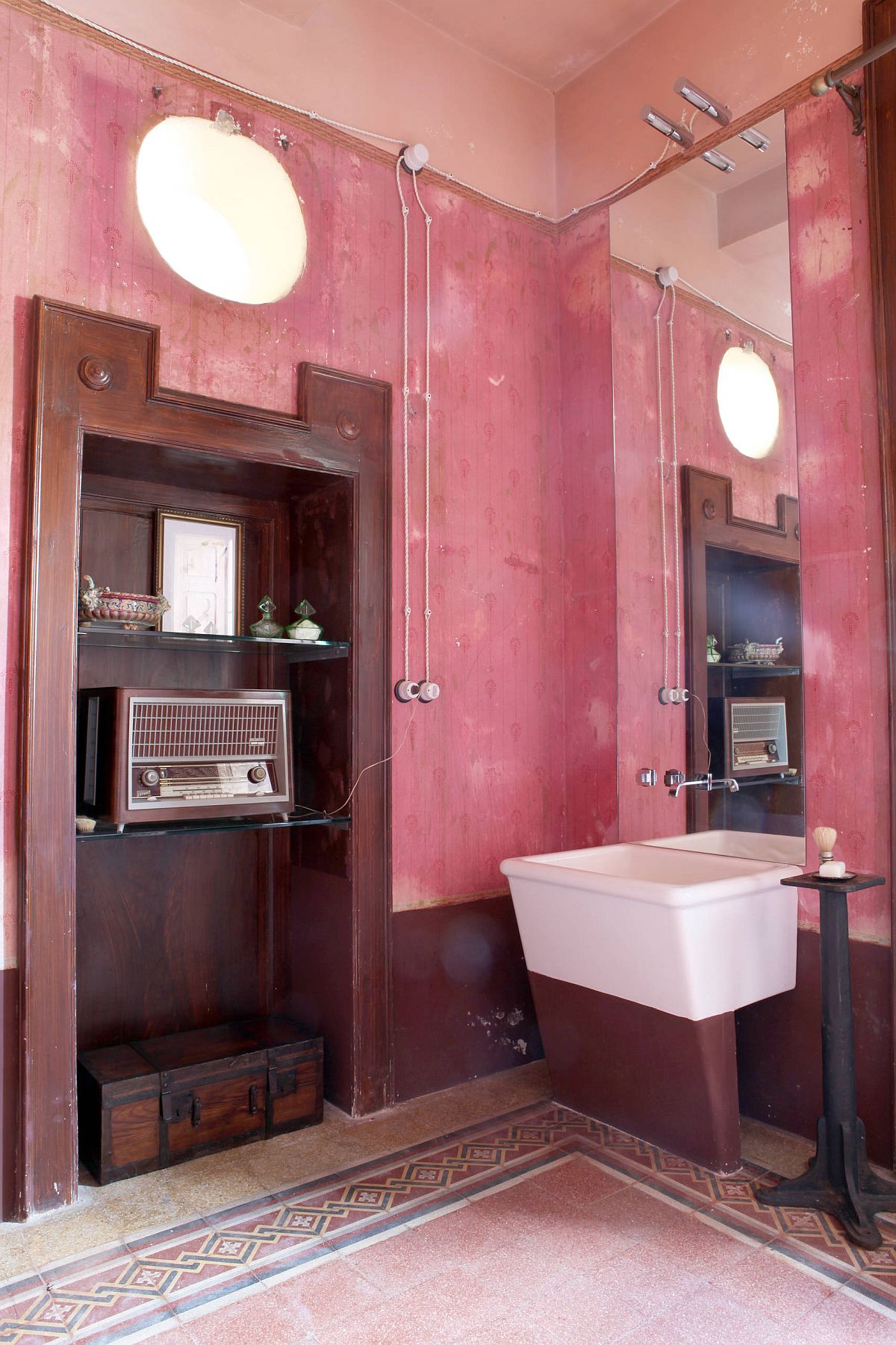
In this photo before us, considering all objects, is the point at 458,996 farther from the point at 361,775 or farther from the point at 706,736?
the point at 706,736

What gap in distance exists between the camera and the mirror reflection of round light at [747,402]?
2707 millimetres

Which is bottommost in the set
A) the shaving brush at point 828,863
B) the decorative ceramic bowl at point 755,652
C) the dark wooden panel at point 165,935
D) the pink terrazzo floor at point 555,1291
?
the pink terrazzo floor at point 555,1291

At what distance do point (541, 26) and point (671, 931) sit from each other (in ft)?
9.91

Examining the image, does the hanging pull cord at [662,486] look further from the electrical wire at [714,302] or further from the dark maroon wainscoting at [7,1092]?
the dark maroon wainscoting at [7,1092]

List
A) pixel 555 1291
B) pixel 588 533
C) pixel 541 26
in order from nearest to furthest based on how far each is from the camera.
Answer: pixel 555 1291 < pixel 541 26 < pixel 588 533

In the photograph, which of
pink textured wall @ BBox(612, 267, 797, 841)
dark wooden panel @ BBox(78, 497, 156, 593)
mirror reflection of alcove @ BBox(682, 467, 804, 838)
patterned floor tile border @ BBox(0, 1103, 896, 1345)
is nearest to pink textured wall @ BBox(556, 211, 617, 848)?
pink textured wall @ BBox(612, 267, 797, 841)

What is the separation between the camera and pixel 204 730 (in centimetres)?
254

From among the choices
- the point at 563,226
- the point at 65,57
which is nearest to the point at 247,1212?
the point at 65,57

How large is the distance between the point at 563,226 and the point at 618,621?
1558 mm

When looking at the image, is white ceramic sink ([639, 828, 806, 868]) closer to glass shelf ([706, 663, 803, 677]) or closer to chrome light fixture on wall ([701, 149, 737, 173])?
glass shelf ([706, 663, 803, 677])

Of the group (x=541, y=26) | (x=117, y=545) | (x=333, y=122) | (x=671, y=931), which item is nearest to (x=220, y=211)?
(x=333, y=122)

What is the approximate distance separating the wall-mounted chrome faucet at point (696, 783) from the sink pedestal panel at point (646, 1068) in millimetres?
716

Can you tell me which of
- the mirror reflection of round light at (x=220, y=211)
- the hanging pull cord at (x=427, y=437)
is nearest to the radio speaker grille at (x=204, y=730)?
the hanging pull cord at (x=427, y=437)

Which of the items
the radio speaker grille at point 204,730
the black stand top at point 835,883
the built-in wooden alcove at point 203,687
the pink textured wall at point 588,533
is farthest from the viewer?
the pink textured wall at point 588,533
